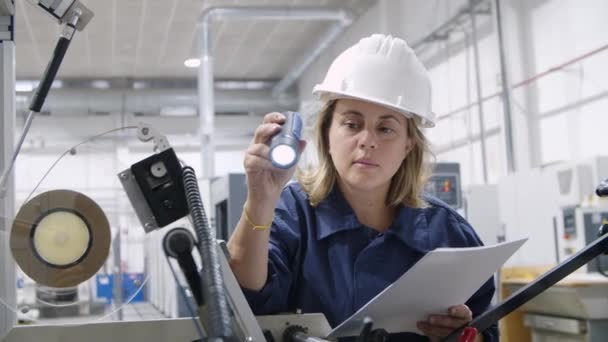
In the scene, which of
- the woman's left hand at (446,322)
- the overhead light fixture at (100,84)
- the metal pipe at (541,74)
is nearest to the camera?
the woman's left hand at (446,322)

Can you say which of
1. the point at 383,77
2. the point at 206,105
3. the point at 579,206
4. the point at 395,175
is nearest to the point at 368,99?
the point at 383,77

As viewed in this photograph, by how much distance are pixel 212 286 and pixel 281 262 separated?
0.51m

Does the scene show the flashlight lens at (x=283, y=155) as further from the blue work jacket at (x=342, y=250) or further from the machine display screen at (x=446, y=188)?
the machine display screen at (x=446, y=188)

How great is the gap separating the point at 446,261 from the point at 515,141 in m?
3.48

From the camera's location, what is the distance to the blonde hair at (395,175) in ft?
3.80

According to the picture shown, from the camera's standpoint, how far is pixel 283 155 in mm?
712

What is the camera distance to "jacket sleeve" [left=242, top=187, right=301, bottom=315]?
3.22 feet

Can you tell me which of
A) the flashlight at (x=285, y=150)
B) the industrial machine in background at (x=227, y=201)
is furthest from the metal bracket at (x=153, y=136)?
the industrial machine in background at (x=227, y=201)

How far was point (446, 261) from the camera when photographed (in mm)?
850

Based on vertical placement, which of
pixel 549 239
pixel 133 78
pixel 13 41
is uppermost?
pixel 133 78

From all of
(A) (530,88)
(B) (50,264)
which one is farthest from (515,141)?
(B) (50,264)

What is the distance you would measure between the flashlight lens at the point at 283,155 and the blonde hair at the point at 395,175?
0.43 metres

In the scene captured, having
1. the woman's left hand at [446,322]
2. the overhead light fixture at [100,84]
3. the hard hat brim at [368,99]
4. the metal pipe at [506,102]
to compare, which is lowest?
the woman's left hand at [446,322]

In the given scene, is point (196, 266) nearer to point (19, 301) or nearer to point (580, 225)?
point (19, 301)
